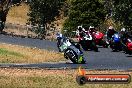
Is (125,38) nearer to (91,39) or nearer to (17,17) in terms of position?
(91,39)

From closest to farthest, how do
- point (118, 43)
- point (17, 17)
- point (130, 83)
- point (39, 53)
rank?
1. point (130, 83)
2. point (39, 53)
3. point (118, 43)
4. point (17, 17)

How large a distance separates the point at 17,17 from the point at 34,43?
2018 inches

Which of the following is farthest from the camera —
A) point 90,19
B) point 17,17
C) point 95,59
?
point 17,17

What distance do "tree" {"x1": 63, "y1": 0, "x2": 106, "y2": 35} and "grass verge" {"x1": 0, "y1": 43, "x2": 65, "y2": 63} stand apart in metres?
22.5

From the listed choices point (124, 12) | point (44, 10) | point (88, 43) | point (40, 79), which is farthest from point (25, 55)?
point (44, 10)

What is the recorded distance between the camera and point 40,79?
20.6 metres

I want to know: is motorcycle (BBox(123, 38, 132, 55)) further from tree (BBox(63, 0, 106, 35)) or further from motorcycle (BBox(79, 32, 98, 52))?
tree (BBox(63, 0, 106, 35))

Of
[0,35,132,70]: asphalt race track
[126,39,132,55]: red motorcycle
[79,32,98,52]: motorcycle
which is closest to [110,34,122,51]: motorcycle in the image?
[0,35,132,70]: asphalt race track

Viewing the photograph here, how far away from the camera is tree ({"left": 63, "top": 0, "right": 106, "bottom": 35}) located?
5600cm

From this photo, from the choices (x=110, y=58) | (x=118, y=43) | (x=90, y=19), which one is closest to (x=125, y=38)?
(x=118, y=43)

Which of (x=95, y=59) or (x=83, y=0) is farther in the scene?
(x=83, y=0)

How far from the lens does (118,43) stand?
34.1 m

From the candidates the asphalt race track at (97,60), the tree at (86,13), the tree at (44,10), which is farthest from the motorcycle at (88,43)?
the tree at (44,10)

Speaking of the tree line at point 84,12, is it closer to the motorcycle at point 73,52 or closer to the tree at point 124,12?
the tree at point 124,12
